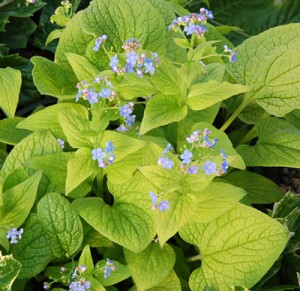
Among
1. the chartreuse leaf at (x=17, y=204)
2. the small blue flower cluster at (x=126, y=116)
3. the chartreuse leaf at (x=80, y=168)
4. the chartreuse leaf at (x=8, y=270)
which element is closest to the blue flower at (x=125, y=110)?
the small blue flower cluster at (x=126, y=116)

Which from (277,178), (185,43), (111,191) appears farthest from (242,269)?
(277,178)

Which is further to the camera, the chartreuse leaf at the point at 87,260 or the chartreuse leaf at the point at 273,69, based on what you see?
the chartreuse leaf at the point at 273,69

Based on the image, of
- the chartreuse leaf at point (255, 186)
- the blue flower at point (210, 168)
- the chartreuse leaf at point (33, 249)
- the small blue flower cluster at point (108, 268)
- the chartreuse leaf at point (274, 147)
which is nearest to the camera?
the blue flower at point (210, 168)

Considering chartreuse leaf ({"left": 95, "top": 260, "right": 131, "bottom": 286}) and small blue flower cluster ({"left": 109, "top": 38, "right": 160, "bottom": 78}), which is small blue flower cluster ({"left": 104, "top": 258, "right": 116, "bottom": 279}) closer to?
chartreuse leaf ({"left": 95, "top": 260, "right": 131, "bottom": 286})

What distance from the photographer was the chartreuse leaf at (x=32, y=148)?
1218 mm

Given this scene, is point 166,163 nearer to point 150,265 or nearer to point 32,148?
point 150,265

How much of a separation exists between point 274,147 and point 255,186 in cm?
13

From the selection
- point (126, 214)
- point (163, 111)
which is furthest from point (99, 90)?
point (126, 214)

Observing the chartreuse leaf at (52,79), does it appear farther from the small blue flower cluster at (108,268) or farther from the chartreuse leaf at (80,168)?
the small blue flower cluster at (108,268)

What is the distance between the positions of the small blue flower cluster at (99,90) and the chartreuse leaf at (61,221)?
0.70 ft

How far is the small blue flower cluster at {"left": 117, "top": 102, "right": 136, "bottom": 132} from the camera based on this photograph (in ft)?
3.47

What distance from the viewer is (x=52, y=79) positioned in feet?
4.43

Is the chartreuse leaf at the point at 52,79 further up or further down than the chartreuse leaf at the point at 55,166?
further up

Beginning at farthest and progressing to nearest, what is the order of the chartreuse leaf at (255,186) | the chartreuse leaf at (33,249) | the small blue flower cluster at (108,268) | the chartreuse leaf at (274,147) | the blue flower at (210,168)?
1. the chartreuse leaf at (255,186)
2. the chartreuse leaf at (274,147)
3. the chartreuse leaf at (33,249)
4. the small blue flower cluster at (108,268)
5. the blue flower at (210,168)
